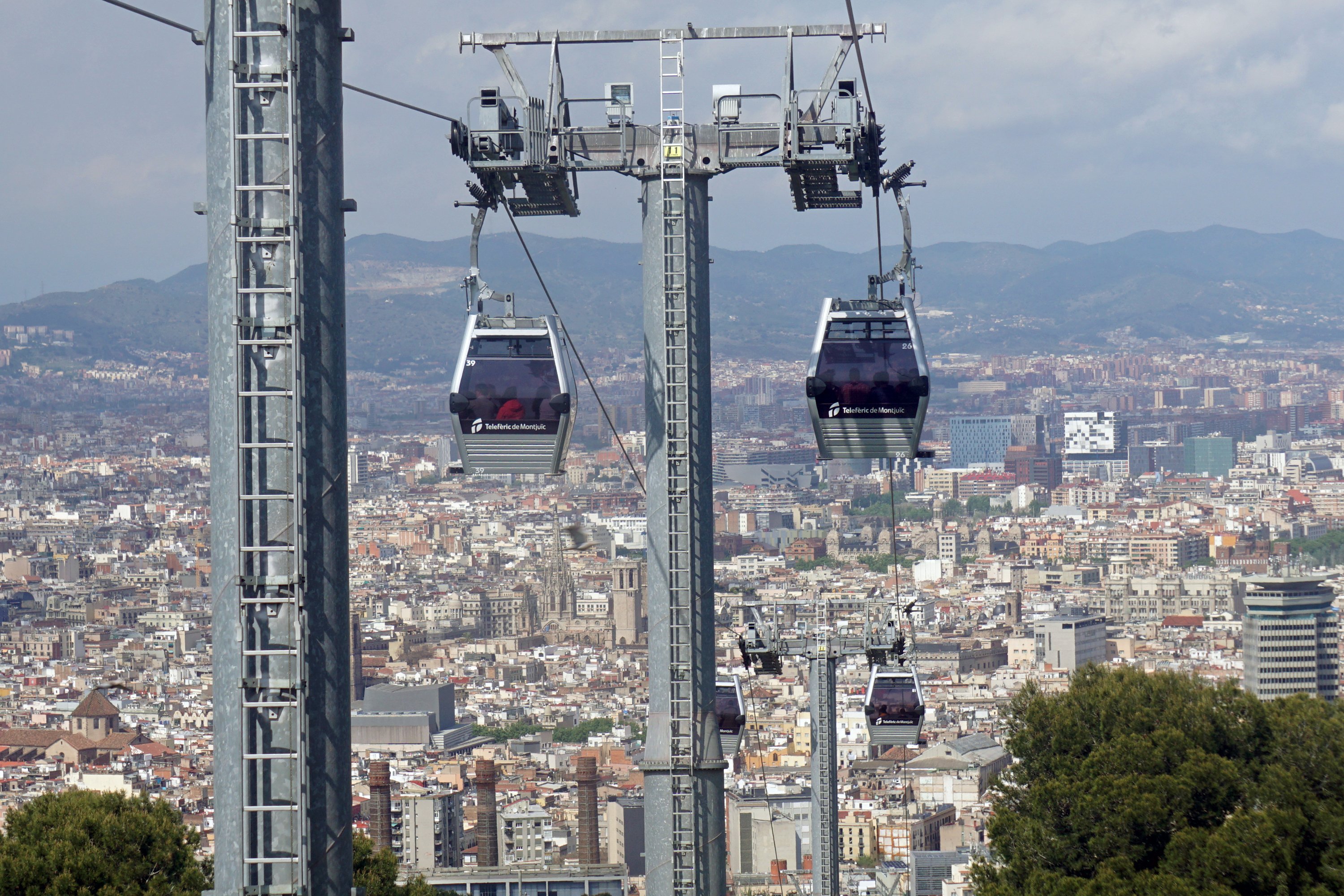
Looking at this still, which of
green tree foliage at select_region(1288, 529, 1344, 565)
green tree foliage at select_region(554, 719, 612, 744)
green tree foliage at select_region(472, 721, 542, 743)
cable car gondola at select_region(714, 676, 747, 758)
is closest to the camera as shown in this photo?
cable car gondola at select_region(714, 676, 747, 758)

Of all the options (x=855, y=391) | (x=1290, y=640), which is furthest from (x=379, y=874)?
(x=1290, y=640)

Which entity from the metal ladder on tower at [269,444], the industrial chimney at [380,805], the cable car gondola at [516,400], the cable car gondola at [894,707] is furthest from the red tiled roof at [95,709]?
the metal ladder on tower at [269,444]

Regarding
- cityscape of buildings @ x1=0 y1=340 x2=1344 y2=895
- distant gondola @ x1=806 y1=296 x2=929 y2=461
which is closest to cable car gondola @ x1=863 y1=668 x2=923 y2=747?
cityscape of buildings @ x1=0 y1=340 x2=1344 y2=895

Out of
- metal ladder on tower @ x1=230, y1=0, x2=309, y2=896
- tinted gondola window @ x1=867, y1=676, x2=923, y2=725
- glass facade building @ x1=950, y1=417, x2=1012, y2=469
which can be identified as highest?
glass facade building @ x1=950, y1=417, x2=1012, y2=469

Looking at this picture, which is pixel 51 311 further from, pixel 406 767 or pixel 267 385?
pixel 267 385

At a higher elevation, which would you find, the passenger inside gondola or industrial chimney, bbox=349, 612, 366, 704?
the passenger inside gondola

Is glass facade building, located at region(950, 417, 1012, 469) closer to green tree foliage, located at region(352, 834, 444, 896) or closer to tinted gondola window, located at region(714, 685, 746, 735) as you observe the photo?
green tree foliage, located at region(352, 834, 444, 896)

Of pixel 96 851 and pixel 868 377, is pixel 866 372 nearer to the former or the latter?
pixel 868 377
